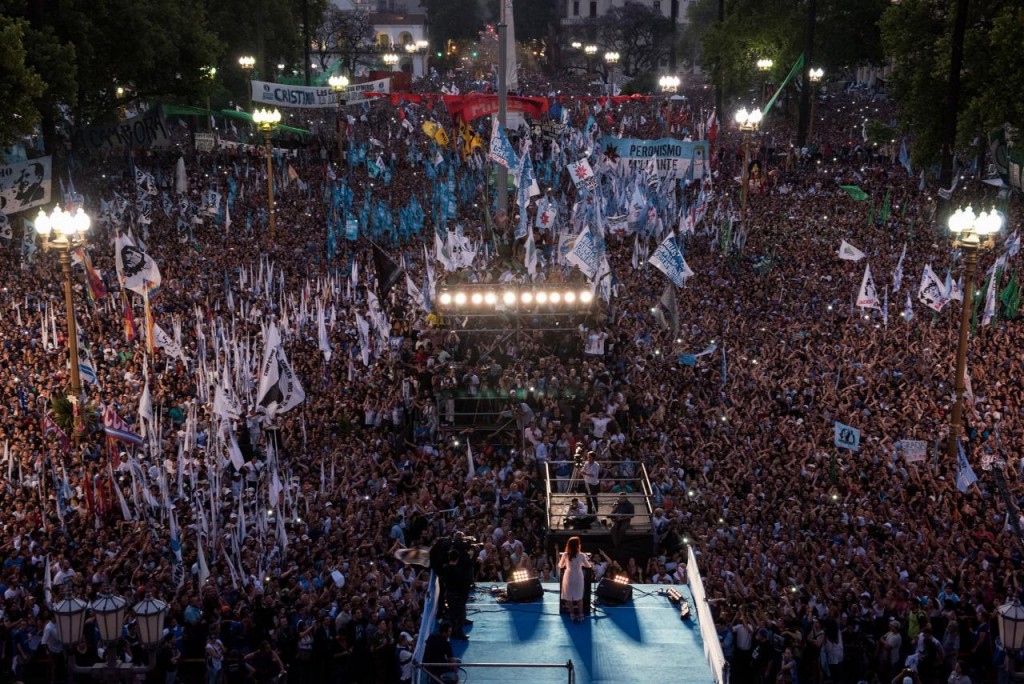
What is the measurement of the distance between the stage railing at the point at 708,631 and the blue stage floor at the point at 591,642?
0.13 meters

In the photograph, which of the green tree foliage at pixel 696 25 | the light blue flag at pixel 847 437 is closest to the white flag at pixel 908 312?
the light blue flag at pixel 847 437

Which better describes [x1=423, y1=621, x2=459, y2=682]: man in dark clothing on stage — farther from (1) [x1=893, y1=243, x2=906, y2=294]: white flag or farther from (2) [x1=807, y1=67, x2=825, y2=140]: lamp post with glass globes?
(2) [x1=807, y1=67, x2=825, y2=140]: lamp post with glass globes

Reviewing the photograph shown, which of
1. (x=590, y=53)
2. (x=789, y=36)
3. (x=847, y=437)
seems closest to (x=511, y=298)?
(x=847, y=437)

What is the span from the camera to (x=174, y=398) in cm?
2162

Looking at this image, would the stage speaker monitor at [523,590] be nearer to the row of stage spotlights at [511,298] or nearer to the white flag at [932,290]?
the row of stage spotlights at [511,298]

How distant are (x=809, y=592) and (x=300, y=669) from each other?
6.33 m

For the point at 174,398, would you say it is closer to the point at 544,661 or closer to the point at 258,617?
the point at 258,617

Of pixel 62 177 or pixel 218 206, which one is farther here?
pixel 62 177

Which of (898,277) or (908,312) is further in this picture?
(898,277)

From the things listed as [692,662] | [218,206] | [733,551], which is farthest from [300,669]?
[218,206]

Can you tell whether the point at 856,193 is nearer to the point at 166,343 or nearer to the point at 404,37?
the point at 166,343

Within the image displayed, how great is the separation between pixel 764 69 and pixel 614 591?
46891 mm

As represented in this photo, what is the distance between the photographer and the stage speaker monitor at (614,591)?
12.4 meters

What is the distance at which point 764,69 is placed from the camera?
54.9m
